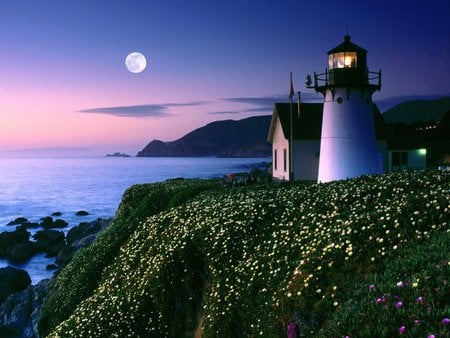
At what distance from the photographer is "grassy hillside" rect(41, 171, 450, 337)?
812 centimetres

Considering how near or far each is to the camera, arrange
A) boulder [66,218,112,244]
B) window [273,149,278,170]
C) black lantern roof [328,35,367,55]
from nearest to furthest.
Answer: black lantern roof [328,35,367,55], window [273,149,278,170], boulder [66,218,112,244]

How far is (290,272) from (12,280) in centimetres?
3176

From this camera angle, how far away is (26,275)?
3741cm

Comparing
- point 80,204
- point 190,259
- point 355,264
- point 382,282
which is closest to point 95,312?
point 190,259

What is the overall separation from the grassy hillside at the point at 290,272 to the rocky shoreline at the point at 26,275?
571cm

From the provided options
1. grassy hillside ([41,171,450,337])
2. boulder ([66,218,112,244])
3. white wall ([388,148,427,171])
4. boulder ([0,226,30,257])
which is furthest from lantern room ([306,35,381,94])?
boulder ([0,226,30,257])

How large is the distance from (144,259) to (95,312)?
3308 millimetres

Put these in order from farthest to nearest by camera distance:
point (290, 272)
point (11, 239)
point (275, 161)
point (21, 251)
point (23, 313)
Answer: point (11, 239), point (21, 251), point (275, 161), point (23, 313), point (290, 272)

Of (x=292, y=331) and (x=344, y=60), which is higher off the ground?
(x=344, y=60)

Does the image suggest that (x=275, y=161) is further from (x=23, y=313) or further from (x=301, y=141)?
(x=23, y=313)

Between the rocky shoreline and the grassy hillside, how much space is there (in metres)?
5.71

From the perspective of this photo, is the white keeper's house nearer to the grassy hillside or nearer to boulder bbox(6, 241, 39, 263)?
the grassy hillside

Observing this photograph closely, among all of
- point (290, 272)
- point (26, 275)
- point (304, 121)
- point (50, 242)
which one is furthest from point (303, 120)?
point (50, 242)

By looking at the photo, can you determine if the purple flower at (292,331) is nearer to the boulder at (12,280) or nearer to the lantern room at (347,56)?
the lantern room at (347,56)
